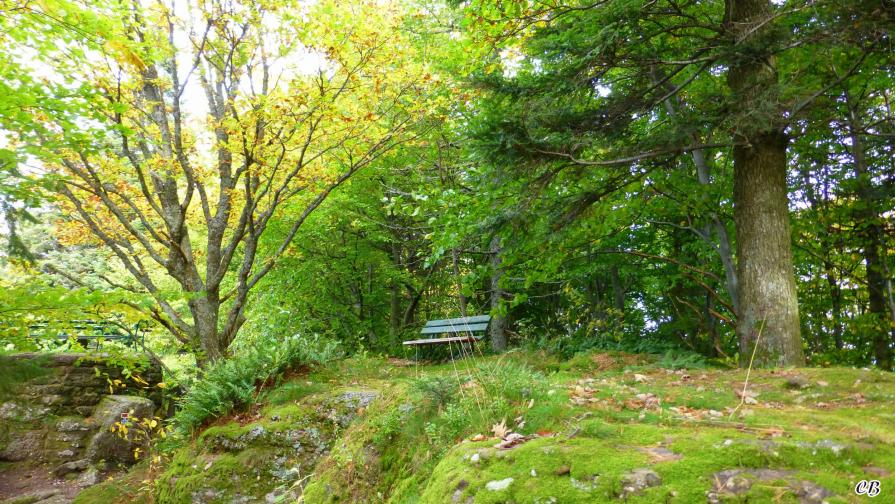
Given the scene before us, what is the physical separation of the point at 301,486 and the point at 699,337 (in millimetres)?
8368

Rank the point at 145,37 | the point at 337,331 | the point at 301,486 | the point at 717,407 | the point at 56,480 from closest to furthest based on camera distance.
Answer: the point at 717,407, the point at 301,486, the point at 145,37, the point at 56,480, the point at 337,331

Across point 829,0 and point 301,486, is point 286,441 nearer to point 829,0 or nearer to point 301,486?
point 301,486

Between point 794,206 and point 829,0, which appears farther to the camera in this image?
point 794,206

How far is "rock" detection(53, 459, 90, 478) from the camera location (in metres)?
8.32

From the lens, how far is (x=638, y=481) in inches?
91.7

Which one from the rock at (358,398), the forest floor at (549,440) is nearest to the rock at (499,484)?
the forest floor at (549,440)

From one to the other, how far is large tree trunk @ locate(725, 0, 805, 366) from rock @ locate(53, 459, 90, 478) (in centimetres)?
1025

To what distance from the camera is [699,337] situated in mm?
10344

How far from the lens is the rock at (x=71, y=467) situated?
8.32 meters

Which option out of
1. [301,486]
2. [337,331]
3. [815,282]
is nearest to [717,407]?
→ [301,486]

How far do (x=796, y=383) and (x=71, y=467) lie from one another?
10457 mm

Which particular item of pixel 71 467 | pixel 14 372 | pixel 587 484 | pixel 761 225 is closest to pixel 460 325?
pixel 761 225

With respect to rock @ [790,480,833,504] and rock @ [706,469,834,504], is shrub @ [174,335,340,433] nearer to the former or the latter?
rock @ [706,469,834,504]

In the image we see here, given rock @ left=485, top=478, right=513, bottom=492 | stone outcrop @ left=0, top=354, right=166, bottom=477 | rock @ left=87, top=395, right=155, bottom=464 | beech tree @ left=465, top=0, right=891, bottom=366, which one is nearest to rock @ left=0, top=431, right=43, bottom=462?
stone outcrop @ left=0, top=354, right=166, bottom=477
